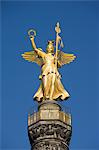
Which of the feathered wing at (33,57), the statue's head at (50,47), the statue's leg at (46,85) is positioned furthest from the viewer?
the feathered wing at (33,57)

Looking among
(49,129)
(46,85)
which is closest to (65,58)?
(46,85)

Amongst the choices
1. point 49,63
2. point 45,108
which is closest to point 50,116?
point 45,108

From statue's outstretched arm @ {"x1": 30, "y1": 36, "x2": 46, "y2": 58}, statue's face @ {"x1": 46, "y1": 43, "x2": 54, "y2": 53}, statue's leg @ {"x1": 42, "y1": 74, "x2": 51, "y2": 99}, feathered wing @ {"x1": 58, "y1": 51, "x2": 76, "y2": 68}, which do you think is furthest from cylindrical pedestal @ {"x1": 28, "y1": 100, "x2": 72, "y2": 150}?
feathered wing @ {"x1": 58, "y1": 51, "x2": 76, "y2": 68}

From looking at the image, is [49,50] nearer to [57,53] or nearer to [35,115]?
[57,53]

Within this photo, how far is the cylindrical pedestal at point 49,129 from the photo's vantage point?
4603 centimetres

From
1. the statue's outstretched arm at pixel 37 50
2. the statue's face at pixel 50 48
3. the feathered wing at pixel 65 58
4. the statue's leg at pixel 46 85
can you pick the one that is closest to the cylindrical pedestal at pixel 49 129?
the statue's leg at pixel 46 85

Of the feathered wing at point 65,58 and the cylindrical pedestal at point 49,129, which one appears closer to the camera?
the cylindrical pedestal at point 49,129

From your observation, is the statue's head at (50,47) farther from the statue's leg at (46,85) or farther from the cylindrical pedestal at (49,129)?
the cylindrical pedestal at (49,129)

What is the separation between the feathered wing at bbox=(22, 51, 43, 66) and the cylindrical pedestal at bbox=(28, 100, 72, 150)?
446 cm

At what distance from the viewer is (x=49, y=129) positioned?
1817 inches

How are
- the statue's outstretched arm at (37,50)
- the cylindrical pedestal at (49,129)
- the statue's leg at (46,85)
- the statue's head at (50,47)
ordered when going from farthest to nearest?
the statue's head at (50,47)
the statue's outstretched arm at (37,50)
the statue's leg at (46,85)
the cylindrical pedestal at (49,129)

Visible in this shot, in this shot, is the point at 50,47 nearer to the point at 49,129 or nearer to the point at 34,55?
the point at 34,55

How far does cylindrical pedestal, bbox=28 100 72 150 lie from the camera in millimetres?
46031

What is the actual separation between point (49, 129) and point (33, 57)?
21.0ft
